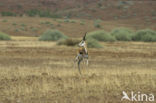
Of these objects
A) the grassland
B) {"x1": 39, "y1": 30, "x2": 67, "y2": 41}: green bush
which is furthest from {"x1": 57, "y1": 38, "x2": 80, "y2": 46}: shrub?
the grassland

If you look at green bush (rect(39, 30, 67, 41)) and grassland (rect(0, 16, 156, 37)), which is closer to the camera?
green bush (rect(39, 30, 67, 41))

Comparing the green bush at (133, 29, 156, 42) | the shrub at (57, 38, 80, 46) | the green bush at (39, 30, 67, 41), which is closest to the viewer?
the shrub at (57, 38, 80, 46)

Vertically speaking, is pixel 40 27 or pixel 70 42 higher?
pixel 70 42

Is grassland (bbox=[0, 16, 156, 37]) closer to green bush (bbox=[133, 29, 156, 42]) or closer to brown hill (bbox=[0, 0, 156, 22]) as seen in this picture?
green bush (bbox=[133, 29, 156, 42])

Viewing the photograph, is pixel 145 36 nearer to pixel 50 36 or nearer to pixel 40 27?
pixel 50 36

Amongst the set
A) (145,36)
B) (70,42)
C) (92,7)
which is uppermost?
(70,42)

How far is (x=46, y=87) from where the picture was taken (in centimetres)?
1098

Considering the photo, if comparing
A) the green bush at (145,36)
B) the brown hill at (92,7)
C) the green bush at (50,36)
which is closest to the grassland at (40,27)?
the green bush at (50,36)

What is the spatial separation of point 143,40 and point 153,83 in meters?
27.9

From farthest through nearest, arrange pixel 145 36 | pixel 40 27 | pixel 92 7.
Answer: pixel 92 7 < pixel 40 27 < pixel 145 36

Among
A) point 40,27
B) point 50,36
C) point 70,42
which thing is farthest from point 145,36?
point 40,27

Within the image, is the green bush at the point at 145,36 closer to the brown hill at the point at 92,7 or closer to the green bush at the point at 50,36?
the green bush at the point at 50,36

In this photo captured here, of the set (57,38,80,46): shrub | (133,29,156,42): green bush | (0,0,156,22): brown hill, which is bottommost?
(0,0,156,22): brown hill

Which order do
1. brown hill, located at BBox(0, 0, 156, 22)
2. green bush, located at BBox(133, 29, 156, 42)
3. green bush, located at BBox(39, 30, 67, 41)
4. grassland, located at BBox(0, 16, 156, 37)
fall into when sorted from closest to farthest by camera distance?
green bush, located at BBox(39, 30, 67, 41), green bush, located at BBox(133, 29, 156, 42), grassland, located at BBox(0, 16, 156, 37), brown hill, located at BBox(0, 0, 156, 22)
